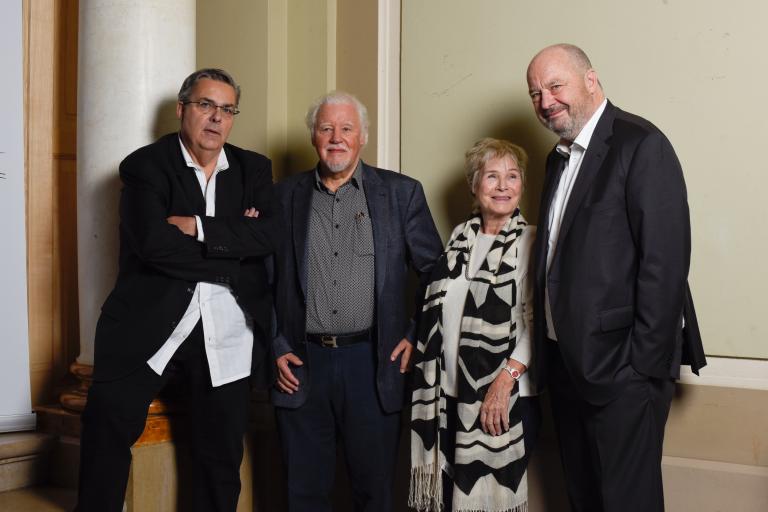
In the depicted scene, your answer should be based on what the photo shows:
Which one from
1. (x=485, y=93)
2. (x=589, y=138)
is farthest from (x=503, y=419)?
(x=485, y=93)

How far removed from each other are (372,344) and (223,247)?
64 centimetres

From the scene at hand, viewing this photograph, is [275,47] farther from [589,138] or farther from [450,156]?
[589,138]

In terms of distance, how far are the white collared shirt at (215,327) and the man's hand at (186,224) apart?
17 millimetres

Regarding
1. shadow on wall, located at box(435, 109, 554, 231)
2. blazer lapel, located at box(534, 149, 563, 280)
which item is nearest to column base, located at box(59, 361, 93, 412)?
shadow on wall, located at box(435, 109, 554, 231)

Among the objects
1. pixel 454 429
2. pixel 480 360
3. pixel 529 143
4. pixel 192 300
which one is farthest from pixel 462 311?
pixel 192 300

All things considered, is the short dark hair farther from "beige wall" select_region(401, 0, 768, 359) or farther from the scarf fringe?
the scarf fringe

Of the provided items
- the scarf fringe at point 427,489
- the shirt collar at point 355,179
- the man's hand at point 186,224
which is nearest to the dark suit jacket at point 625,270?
the scarf fringe at point 427,489

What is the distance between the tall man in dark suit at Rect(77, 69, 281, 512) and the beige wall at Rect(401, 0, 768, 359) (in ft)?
3.20

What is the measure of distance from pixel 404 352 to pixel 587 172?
0.98 m

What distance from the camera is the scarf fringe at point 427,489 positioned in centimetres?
291

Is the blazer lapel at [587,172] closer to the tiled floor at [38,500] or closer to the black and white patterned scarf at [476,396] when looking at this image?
the black and white patterned scarf at [476,396]

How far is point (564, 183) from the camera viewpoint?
267 centimetres

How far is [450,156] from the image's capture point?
3598mm

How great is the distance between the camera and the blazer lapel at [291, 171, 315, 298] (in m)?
3.07
